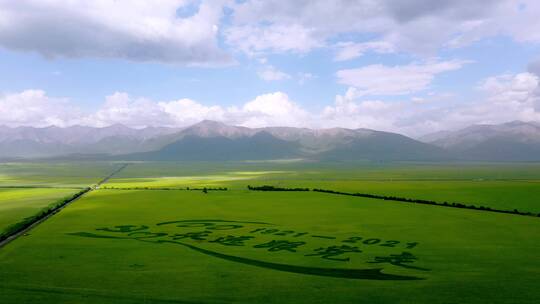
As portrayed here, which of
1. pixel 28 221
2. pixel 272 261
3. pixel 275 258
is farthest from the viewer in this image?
pixel 28 221

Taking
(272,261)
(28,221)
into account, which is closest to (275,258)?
(272,261)

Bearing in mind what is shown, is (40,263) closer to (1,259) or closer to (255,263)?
(1,259)

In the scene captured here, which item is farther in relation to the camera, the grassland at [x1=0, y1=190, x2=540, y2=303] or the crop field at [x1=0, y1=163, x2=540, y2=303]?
the crop field at [x1=0, y1=163, x2=540, y2=303]

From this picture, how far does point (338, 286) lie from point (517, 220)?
1588 inches

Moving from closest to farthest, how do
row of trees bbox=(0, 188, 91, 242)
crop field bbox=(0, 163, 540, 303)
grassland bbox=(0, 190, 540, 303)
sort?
grassland bbox=(0, 190, 540, 303)
crop field bbox=(0, 163, 540, 303)
row of trees bbox=(0, 188, 91, 242)

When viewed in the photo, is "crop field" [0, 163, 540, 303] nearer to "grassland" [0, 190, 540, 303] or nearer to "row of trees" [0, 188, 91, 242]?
"grassland" [0, 190, 540, 303]

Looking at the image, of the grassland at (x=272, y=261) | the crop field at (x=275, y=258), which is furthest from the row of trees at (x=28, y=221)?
the grassland at (x=272, y=261)

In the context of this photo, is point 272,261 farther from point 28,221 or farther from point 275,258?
point 28,221

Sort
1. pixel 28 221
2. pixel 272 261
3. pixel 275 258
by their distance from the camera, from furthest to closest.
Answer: pixel 28 221
pixel 275 258
pixel 272 261

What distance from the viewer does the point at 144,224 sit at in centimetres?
5447

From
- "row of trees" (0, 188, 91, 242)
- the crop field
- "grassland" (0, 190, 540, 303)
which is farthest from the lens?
"row of trees" (0, 188, 91, 242)

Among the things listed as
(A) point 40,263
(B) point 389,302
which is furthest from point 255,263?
(A) point 40,263

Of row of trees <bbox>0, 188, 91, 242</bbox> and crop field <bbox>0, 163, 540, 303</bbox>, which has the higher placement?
row of trees <bbox>0, 188, 91, 242</bbox>

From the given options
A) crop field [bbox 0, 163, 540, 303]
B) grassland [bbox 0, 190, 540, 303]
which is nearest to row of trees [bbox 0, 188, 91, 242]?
crop field [bbox 0, 163, 540, 303]
